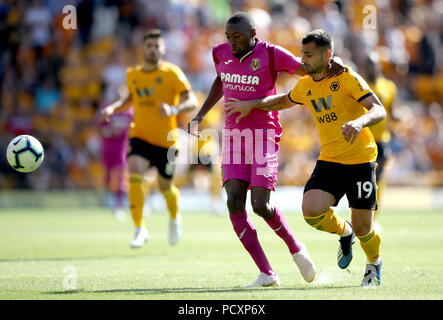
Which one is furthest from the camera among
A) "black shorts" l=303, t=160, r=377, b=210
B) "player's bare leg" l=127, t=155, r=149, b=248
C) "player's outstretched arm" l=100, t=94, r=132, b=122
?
"player's bare leg" l=127, t=155, r=149, b=248

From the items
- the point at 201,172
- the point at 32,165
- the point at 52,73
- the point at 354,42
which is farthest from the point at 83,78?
the point at 32,165

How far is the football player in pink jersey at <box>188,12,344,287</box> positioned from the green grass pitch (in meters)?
0.43

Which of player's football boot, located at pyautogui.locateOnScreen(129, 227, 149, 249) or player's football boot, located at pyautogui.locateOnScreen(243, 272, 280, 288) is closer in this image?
player's football boot, located at pyautogui.locateOnScreen(243, 272, 280, 288)

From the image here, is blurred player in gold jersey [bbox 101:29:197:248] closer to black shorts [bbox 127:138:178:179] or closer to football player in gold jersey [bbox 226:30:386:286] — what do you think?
black shorts [bbox 127:138:178:179]

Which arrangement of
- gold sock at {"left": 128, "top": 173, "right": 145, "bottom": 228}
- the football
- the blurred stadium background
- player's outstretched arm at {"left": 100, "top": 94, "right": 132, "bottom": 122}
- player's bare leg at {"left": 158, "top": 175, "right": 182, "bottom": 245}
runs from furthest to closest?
1. the blurred stadium background
2. player's bare leg at {"left": 158, "top": 175, "right": 182, "bottom": 245}
3. gold sock at {"left": 128, "top": 173, "right": 145, "bottom": 228}
4. player's outstretched arm at {"left": 100, "top": 94, "right": 132, "bottom": 122}
5. the football

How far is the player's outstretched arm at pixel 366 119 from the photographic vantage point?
6.86 m

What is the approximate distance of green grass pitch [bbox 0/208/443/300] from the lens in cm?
735

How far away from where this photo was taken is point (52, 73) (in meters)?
24.2

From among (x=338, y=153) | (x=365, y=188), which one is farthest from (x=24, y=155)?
(x=365, y=188)

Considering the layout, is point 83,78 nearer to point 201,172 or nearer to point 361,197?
point 201,172

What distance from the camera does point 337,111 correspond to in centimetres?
776

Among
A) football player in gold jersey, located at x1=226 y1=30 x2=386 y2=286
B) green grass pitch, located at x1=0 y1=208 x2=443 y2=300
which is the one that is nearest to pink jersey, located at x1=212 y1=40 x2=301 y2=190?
football player in gold jersey, located at x1=226 y1=30 x2=386 y2=286

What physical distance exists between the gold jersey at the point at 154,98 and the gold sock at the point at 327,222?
14.4ft

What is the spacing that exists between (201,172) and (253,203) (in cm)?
1416
